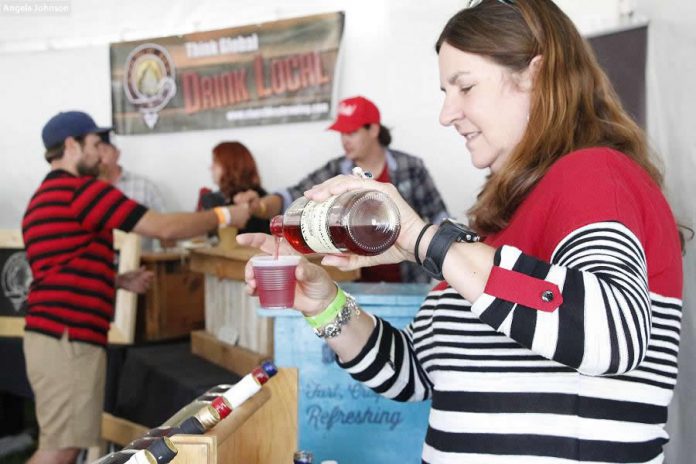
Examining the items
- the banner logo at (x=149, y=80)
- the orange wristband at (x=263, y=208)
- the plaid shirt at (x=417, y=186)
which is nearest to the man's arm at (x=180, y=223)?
the orange wristband at (x=263, y=208)

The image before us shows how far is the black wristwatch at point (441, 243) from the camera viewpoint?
1.02 meters

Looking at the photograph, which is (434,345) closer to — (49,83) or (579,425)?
(579,425)

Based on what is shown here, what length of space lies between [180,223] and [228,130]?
2.32 metres

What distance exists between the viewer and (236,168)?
4578mm

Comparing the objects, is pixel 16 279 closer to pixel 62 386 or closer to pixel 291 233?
pixel 62 386

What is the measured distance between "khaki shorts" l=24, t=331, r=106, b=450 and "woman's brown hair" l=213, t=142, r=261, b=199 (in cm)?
179

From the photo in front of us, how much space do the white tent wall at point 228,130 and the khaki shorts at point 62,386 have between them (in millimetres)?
2146

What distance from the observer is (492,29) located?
1210mm

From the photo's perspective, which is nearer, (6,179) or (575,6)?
(575,6)

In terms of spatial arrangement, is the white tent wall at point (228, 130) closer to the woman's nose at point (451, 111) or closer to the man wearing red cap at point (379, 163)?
the man wearing red cap at point (379, 163)

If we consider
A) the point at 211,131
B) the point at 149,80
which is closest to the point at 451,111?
the point at 211,131

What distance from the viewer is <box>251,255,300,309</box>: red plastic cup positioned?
1255mm

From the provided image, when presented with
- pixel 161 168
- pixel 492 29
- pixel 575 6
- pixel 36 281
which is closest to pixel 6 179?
pixel 161 168

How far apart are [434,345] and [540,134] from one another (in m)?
0.42
